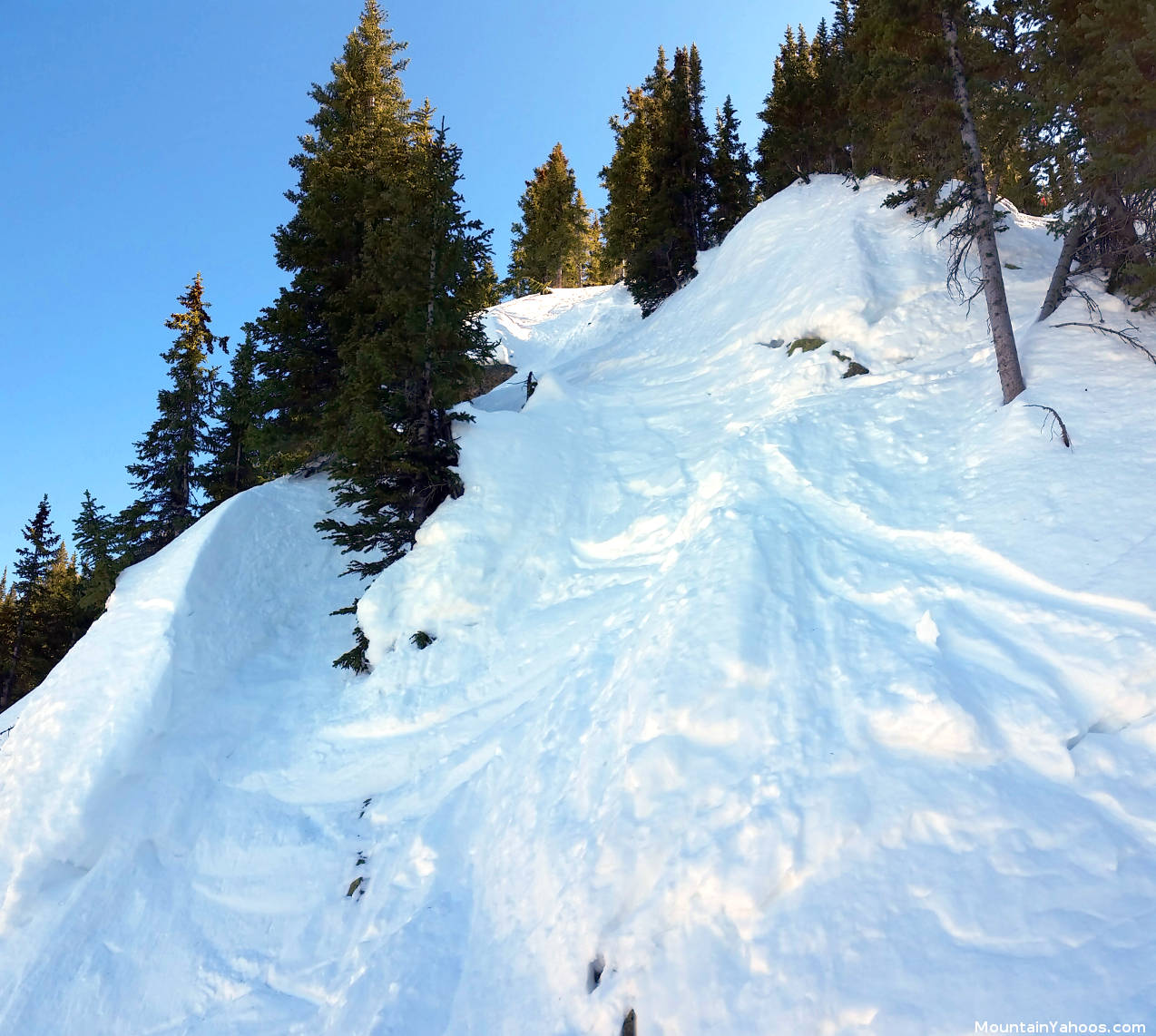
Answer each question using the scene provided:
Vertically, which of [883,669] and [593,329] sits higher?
[593,329]

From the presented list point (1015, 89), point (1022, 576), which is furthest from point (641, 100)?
point (1022, 576)

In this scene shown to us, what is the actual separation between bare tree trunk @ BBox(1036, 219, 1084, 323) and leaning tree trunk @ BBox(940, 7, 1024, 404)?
2.37 m

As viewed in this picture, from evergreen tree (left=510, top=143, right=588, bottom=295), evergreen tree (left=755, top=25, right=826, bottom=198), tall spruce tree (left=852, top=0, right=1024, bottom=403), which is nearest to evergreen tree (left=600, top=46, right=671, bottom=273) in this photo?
evergreen tree (left=755, top=25, right=826, bottom=198)

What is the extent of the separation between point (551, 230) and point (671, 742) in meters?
45.7

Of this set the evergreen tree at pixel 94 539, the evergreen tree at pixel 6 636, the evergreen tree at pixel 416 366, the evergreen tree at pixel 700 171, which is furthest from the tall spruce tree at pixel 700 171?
the evergreen tree at pixel 6 636

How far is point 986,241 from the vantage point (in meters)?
10.5

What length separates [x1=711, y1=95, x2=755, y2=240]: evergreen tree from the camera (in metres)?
28.5

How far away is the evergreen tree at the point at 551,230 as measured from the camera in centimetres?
4347

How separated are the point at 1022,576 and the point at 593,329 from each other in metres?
27.2

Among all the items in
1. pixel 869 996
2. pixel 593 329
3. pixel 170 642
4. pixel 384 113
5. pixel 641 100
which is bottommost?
pixel 869 996

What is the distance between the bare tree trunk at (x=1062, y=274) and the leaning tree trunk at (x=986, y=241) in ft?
7.76

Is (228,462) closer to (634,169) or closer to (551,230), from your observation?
(634,169)

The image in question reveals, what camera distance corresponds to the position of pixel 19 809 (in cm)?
880

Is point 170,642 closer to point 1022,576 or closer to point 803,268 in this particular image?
point 1022,576
